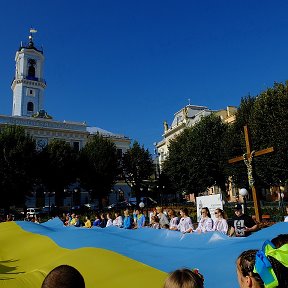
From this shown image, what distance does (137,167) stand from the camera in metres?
52.6

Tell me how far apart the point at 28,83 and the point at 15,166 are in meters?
33.3

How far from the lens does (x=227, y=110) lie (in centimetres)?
5888

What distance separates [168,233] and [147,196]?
48.5m

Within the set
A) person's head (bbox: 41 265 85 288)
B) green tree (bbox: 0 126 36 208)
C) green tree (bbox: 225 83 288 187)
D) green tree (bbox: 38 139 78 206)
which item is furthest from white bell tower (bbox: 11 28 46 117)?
person's head (bbox: 41 265 85 288)

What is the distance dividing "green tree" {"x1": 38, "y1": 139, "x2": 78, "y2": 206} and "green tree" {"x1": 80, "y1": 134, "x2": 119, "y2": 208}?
1770 millimetres

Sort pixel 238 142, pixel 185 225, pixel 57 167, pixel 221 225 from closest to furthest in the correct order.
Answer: pixel 221 225 < pixel 185 225 < pixel 238 142 < pixel 57 167

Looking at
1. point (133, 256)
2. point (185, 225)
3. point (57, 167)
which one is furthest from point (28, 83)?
point (133, 256)

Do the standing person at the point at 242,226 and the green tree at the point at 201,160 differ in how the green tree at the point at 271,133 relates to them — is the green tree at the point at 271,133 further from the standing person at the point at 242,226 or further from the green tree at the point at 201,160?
the standing person at the point at 242,226

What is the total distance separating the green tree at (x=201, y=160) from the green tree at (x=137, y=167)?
10726 millimetres

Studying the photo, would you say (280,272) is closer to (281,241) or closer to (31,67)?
(281,241)

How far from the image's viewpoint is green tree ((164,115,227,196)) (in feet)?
125

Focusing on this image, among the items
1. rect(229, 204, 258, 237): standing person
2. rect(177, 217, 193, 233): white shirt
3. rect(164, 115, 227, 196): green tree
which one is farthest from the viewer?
rect(164, 115, 227, 196): green tree

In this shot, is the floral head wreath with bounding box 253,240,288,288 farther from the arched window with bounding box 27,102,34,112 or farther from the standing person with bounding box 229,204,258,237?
the arched window with bounding box 27,102,34,112

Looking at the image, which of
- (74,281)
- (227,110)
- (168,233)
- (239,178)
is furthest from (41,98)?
(74,281)
